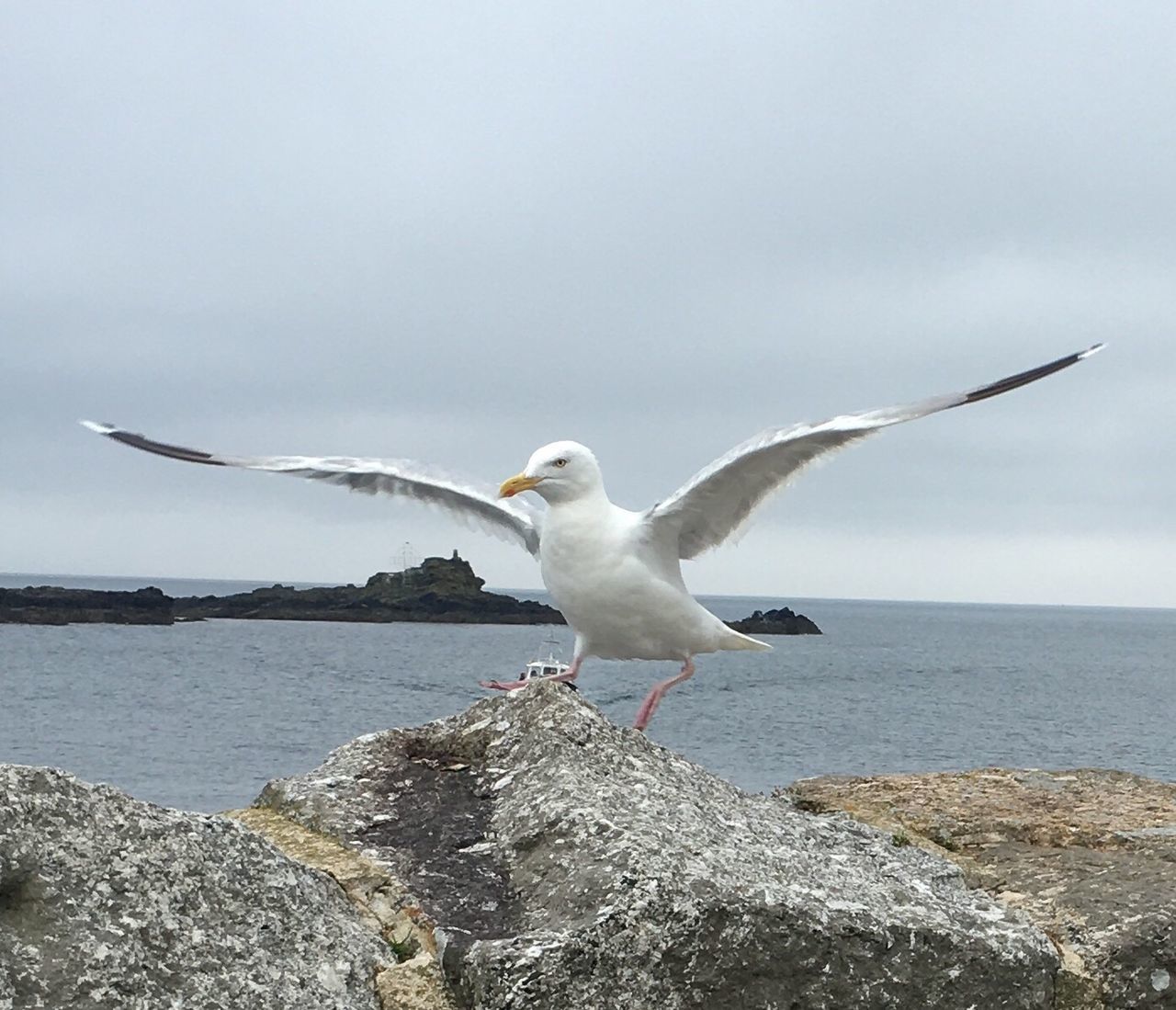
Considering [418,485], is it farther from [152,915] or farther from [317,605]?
[317,605]

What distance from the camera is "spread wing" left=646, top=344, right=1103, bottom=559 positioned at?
20.8 feet

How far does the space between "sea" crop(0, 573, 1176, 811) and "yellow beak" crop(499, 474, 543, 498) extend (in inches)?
441

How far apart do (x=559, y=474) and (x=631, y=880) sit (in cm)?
411

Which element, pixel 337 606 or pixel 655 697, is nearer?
pixel 655 697

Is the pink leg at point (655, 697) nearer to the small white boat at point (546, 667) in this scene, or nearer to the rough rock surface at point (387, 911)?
the small white boat at point (546, 667)

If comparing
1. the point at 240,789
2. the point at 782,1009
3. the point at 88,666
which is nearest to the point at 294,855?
the point at 782,1009

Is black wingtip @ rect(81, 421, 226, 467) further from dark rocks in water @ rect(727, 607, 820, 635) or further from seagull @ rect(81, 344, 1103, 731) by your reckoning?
dark rocks in water @ rect(727, 607, 820, 635)

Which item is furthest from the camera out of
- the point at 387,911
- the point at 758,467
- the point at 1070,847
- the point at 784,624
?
the point at 784,624

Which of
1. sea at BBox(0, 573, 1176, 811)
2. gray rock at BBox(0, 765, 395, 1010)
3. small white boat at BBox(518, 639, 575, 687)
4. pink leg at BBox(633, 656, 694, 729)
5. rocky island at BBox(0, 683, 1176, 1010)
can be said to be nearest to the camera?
gray rock at BBox(0, 765, 395, 1010)

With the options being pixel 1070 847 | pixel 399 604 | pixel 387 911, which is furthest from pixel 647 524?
pixel 399 604

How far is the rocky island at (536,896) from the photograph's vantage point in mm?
2816

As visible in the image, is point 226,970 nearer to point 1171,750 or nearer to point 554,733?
point 554,733

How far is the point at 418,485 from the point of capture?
8164 millimetres

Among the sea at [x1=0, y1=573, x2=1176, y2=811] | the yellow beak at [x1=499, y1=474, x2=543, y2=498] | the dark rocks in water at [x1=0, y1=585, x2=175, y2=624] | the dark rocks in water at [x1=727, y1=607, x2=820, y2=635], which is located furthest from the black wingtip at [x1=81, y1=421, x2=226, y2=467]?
the dark rocks in water at [x1=727, y1=607, x2=820, y2=635]
